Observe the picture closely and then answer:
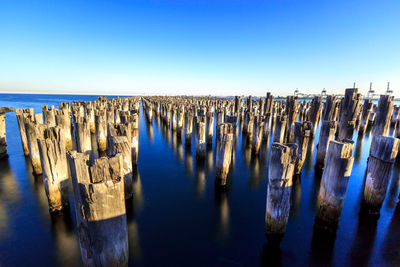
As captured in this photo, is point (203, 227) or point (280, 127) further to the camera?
point (280, 127)

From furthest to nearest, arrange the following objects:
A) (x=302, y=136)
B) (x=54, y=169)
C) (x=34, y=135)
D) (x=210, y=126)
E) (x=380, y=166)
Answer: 1. (x=210, y=126)
2. (x=302, y=136)
3. (x=34, y=135)
4. (x=54, y=169)
5. (x=380, y=166)

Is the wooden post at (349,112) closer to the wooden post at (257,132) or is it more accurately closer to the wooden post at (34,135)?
the wooden post at (257,132)

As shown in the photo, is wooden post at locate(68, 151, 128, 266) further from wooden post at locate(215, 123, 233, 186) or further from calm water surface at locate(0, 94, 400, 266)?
wooden post at locate(215, 123, 233, 186)

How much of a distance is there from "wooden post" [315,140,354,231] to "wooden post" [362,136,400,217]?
108 centimetres

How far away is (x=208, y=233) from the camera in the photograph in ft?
15.2

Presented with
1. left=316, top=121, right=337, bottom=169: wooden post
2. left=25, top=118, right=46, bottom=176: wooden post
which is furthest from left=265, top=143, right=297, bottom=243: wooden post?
left=25, top=118, right=46, bottom=176: wooden post

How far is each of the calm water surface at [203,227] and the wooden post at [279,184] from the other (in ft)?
2.85

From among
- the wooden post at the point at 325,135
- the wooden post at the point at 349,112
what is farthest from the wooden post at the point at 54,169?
the wooden post at the point at 349,112

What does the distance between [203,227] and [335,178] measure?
3.45m

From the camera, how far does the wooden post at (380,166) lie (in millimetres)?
4168

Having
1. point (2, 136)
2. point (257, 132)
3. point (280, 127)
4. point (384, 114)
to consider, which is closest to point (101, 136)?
point (2, 136)

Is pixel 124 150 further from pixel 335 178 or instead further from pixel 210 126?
pixel 210 126

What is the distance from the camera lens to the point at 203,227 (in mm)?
4852

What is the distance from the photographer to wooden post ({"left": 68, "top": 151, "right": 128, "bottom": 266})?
83.7 inches
